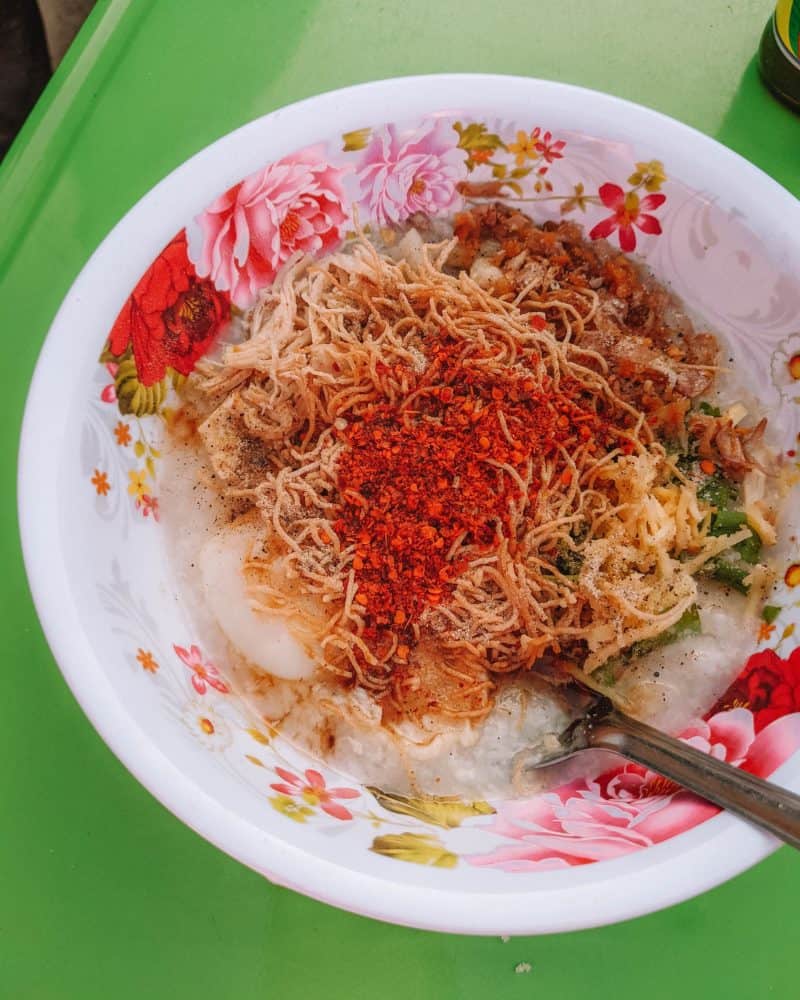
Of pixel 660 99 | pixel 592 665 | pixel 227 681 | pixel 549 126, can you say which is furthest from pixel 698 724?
pixel 660 99

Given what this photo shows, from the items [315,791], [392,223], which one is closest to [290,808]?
[315,791]

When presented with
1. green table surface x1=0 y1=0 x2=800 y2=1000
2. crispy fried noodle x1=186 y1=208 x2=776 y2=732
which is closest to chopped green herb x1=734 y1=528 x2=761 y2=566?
crispy fried noodle x1=186 y1=208 x2=776 y2=732

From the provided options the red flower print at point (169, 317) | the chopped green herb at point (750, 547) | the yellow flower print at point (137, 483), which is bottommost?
the yellow flower print at point (137, 483)

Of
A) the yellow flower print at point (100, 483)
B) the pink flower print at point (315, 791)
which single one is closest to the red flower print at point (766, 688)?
the pink flower print at point (315, 791)

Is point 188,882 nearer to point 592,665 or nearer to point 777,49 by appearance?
point 592,665

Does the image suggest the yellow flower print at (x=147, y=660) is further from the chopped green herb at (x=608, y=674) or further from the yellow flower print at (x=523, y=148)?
the yellow flower print at (x=523, y=148)

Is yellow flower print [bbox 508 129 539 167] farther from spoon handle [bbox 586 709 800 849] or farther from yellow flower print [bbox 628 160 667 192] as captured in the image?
spoon handle [bbox 586 709 800 849]
